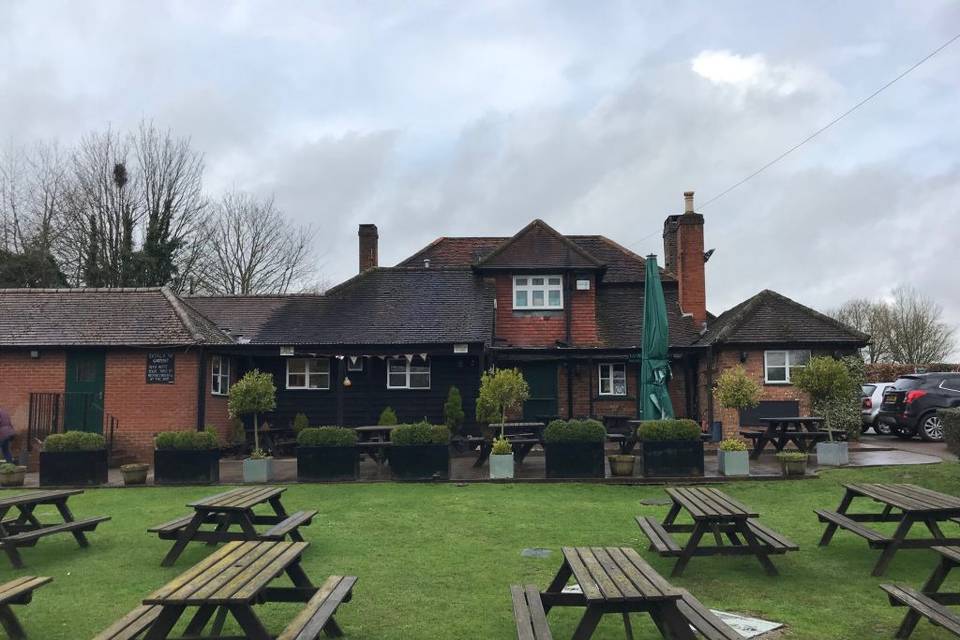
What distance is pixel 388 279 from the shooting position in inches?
830

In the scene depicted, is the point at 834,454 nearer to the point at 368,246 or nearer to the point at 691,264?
the point at 691,264

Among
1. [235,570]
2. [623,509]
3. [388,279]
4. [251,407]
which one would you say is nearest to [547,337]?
[388,279]

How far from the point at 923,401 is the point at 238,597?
18339 millimetres

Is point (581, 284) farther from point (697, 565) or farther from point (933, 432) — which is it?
point (697, 565)

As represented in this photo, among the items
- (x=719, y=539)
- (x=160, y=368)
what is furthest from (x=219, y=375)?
(x=719, y=539)

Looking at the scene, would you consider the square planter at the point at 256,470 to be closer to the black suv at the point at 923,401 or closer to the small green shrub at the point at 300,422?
the small green shrub at the point at 300,422

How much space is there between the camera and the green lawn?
5.29 meters

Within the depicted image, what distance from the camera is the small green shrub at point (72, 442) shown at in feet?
40.7

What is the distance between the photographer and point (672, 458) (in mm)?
12352

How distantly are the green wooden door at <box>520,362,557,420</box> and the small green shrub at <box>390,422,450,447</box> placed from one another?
713 cm

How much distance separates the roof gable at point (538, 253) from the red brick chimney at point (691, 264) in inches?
110

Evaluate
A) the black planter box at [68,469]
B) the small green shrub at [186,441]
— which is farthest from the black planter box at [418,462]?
the black planter box at [68,469]

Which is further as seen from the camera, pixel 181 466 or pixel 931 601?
pixel 181 466

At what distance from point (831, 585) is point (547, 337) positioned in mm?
14222
